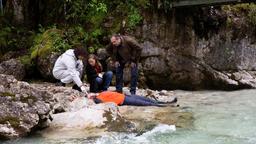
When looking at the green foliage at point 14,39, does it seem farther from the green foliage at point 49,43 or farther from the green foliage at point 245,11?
the green foliage at point 245,11

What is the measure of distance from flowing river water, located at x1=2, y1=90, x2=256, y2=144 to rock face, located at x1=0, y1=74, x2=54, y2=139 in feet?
0.61

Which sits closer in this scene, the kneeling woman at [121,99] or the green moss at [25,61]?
the kneeling woman at [121,99]

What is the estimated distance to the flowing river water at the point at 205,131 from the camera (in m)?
6.59

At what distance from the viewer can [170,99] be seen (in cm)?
1032

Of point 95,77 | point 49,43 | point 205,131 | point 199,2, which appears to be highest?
point 199,2

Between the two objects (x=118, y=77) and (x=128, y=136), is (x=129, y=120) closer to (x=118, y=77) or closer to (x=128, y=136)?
(x=128, y=136)

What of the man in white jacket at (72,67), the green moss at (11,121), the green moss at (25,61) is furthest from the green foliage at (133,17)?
the green moss at (11,121)

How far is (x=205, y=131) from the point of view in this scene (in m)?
7.31

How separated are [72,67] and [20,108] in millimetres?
2896

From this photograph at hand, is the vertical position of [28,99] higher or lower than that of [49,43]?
lower

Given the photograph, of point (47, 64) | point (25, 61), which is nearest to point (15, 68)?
point (25, 61)

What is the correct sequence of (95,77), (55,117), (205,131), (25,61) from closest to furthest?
(205,131) < (55,117) < (95,77) < (25,61)

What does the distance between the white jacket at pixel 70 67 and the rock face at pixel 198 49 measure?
12.0 feet

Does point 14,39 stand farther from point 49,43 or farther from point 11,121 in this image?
point 11,121
